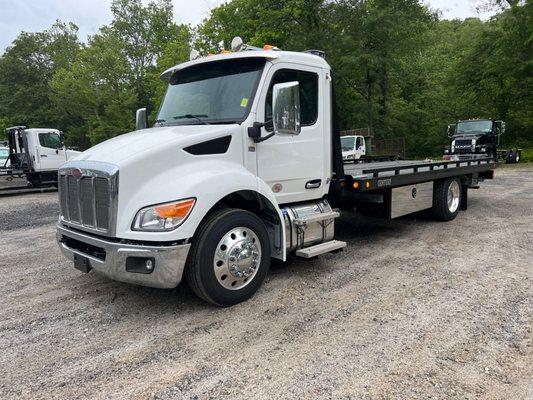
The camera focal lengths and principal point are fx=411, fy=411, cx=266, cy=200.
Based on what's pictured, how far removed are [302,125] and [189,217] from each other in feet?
6.45

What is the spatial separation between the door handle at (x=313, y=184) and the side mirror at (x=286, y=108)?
0.84 m

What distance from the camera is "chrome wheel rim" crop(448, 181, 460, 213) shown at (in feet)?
26.2

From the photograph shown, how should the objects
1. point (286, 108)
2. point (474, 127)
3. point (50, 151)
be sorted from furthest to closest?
point (474, 127)
point (50, 151)
point (286, 108)

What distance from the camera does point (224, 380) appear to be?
2.85m

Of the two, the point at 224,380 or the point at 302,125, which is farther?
the point at 302,125

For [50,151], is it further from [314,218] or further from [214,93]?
[314,218]

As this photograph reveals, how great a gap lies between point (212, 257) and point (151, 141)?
123cm

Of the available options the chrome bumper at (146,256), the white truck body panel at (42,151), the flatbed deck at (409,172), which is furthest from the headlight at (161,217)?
the white truck body panel at (42,151)

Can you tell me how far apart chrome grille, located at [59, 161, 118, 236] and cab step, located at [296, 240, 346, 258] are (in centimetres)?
207

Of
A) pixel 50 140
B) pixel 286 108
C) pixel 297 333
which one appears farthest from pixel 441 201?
pixel 50 140

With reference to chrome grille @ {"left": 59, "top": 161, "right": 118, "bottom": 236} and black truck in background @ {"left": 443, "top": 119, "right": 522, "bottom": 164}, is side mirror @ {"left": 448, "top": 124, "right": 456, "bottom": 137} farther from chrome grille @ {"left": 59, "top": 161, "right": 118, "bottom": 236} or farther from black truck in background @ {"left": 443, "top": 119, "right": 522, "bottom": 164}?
chrome grille @ {"left": 59, "top": 161, "right": 118, "bottom": 236}

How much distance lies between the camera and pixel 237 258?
397cm

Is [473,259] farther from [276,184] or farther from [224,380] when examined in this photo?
[224,380]

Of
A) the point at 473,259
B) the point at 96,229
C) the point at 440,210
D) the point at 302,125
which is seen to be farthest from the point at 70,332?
the point at 440,210
